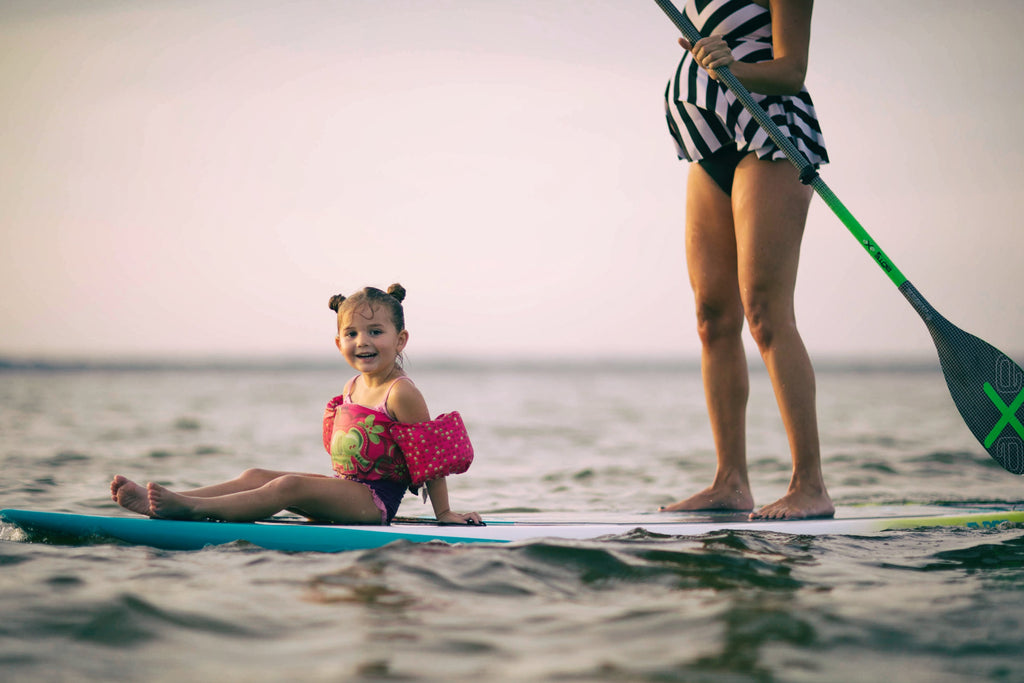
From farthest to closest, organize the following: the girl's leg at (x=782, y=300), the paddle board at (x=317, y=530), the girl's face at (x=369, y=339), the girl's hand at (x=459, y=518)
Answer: the girl's leg at (x=782, y=300)
the girl's face at (x=369, y=339)
the girl's hand at (x=459, y=518)
the paddle board at (x=317, y=530)

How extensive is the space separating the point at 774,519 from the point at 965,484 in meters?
2.71

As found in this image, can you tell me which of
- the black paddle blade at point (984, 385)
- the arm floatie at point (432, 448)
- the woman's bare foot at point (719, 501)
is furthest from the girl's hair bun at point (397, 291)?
the black paddle blade at point (984, 385)

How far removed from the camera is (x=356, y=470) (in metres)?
2.89

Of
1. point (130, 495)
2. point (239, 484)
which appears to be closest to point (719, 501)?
point (239, 484)

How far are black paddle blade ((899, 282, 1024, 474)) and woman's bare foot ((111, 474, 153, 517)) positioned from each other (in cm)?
268

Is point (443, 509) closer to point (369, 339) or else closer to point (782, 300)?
point (369, 339)

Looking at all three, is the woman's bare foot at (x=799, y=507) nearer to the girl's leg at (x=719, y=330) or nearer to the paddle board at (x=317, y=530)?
the paddle board at (x=317, y=530)

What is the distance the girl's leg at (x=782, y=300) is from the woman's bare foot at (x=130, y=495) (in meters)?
1.99

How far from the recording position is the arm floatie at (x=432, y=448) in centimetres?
279

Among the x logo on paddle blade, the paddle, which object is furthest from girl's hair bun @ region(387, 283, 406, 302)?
the x logo on paddle blade

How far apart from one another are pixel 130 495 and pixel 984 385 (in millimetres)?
2923

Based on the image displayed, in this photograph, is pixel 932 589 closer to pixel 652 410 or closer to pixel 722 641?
pixel 722 641

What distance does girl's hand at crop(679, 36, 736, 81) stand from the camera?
300 centimetres

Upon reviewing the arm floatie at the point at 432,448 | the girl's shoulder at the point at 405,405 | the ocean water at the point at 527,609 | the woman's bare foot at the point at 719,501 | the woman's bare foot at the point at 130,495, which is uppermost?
the girl's shoulder at the point at 405,405
